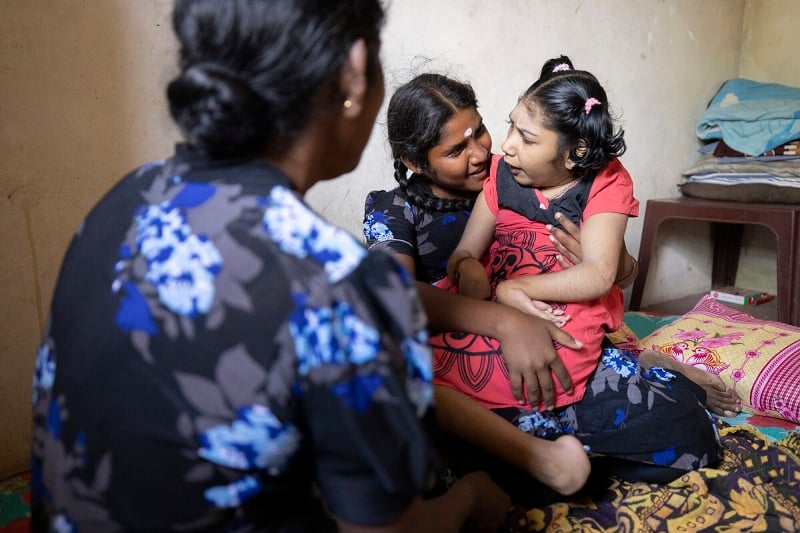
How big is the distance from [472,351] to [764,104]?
237cm

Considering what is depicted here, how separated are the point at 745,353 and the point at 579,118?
101cm

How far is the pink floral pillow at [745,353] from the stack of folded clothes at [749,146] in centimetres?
81

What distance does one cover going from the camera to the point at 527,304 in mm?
1351

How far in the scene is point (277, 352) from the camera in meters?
0.60

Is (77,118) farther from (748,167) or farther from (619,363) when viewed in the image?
(748,167)

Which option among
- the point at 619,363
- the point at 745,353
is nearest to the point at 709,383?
the point at 745,353

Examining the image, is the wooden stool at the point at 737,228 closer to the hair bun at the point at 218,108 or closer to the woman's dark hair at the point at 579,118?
the woman's dark hair at the point at 579,118

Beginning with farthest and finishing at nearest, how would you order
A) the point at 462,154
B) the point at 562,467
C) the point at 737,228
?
1. the point at 737,228
2. the point at 462,154
3. the point at 562,467

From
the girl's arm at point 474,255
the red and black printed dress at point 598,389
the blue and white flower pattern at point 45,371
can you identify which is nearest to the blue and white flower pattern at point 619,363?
the red and black printed dress at point 598,389

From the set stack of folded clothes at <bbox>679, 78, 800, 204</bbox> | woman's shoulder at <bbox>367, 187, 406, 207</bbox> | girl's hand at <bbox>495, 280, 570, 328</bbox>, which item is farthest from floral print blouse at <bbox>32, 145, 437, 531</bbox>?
stack of folded clothes at <bbox>679, 78, 800, 204</bbox>

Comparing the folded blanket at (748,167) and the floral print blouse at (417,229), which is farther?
the folded blanket at (748,167)

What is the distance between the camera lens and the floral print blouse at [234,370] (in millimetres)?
604

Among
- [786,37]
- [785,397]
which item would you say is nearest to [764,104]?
[786,37]

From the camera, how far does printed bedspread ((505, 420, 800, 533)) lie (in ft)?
4.16
